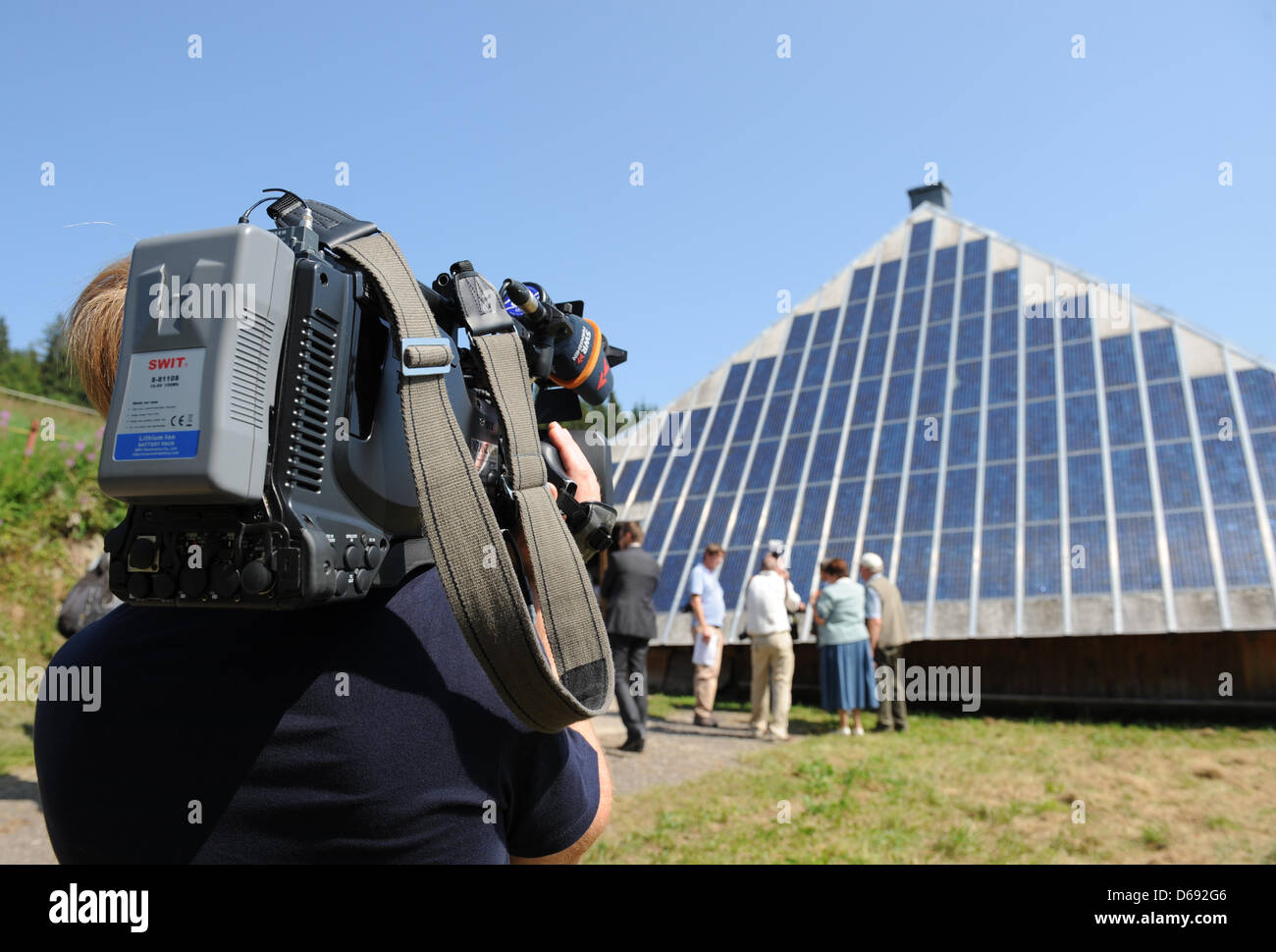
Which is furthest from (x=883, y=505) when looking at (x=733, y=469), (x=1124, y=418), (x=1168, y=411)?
(x=1168, y=411)

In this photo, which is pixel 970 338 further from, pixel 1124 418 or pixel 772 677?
pixel 772 677

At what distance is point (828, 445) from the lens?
497 inches

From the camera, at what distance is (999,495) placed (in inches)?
415

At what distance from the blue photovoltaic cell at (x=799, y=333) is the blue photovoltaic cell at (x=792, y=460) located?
2.38 m

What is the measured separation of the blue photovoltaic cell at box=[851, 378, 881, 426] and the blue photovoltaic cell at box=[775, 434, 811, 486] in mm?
798

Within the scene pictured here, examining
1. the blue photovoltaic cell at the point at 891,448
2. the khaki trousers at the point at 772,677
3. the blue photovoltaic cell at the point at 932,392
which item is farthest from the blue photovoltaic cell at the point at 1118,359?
the khaki trousers at the point at 772,677

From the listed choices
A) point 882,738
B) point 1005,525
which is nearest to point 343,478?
point 882,738

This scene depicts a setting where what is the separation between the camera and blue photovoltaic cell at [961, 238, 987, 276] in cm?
1401

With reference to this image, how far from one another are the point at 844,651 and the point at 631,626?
2.76 metres

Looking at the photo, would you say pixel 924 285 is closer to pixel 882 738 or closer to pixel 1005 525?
pixel 1005 525

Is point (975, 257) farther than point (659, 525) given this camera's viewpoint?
Yes

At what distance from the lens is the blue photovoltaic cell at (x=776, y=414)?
44.2ft

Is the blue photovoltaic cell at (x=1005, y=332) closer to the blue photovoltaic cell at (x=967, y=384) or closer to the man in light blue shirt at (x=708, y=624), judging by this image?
the blue photovoltaic cell at (x=967, y=384)
